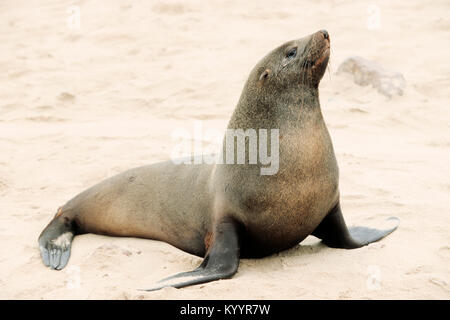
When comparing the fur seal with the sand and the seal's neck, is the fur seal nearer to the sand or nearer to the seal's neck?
the seal's neck

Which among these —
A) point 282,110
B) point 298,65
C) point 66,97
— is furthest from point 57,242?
point 66,97

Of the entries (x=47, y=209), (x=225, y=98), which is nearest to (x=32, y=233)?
(x=47, y=209)

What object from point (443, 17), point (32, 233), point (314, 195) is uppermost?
point (443, 17)

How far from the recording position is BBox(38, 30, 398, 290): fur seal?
3578 millimetres

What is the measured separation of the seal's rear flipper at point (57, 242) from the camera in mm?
3920

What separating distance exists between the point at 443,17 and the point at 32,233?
791 cm

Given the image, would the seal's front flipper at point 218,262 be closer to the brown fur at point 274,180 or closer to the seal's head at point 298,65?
the brown fur at point 274,180

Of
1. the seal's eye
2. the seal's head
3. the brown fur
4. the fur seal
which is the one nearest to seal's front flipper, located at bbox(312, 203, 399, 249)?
the fur seal

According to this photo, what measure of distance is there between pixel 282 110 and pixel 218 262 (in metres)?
0.95

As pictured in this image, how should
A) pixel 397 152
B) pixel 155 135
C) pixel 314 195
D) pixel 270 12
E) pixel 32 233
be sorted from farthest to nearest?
pixel 270 12, pixel 155 135, pixel 397 152, pixel 32 233, pixel 314 195

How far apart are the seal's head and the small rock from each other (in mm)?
3958

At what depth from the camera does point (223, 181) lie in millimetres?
3779

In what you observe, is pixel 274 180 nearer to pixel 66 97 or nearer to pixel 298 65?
pixel 298 65

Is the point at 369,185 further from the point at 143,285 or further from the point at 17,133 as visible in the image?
the point at 17,133
